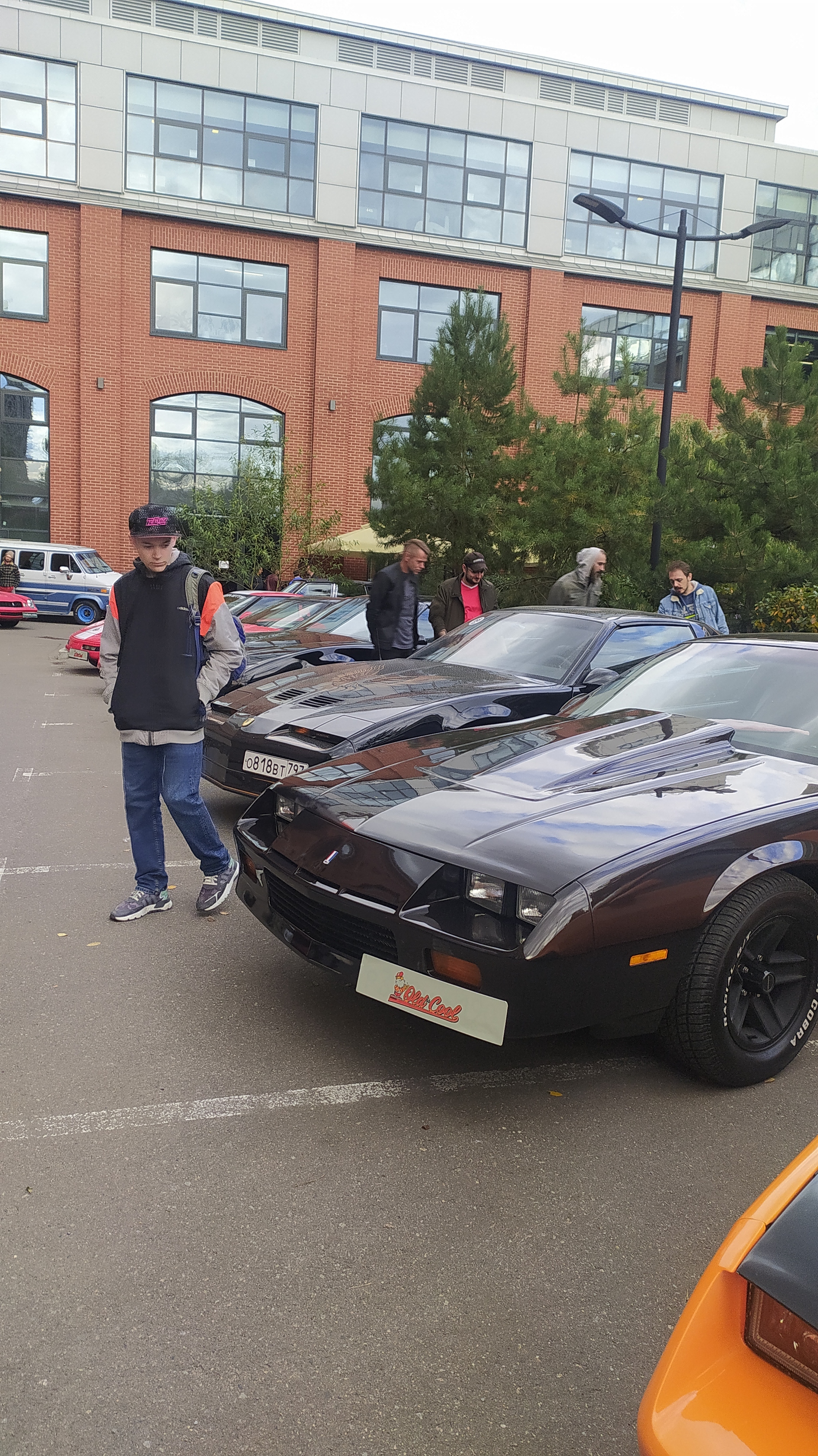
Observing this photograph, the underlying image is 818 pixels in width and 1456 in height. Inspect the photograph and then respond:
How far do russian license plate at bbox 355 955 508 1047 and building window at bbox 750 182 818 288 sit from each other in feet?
106

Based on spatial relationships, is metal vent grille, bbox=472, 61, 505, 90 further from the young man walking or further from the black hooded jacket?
the black hooded jacket

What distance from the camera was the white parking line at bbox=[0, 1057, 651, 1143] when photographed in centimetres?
305

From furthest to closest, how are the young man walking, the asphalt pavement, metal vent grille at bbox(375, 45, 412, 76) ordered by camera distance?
1. metal vent grille at bbox(375, 45, 412, 76)
2. the young man walking
3. the asphalt pavement

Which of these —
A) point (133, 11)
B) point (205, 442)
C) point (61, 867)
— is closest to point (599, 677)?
point (61, 867)

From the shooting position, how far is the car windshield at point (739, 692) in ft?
13.4

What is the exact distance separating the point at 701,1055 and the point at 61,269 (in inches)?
1129

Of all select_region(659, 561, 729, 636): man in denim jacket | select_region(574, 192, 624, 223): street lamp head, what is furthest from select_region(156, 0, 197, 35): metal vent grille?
select_region(659, 561, 729, 636): man in denim jacket

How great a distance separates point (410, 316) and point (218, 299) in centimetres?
523

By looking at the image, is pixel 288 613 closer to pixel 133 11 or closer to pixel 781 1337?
pixel 781 1337

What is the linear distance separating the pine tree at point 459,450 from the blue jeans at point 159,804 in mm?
14468

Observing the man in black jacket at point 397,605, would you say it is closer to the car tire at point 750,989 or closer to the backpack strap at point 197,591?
the backpack strap at point 197,591

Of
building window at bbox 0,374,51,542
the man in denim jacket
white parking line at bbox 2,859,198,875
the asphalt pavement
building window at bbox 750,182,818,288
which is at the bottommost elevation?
white parking line at bbox 2,859,198,875

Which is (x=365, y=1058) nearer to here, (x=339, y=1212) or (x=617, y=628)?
(x=339, y=1212)

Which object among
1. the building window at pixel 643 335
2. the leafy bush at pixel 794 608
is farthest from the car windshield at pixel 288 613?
the building window at pixel 643 335
